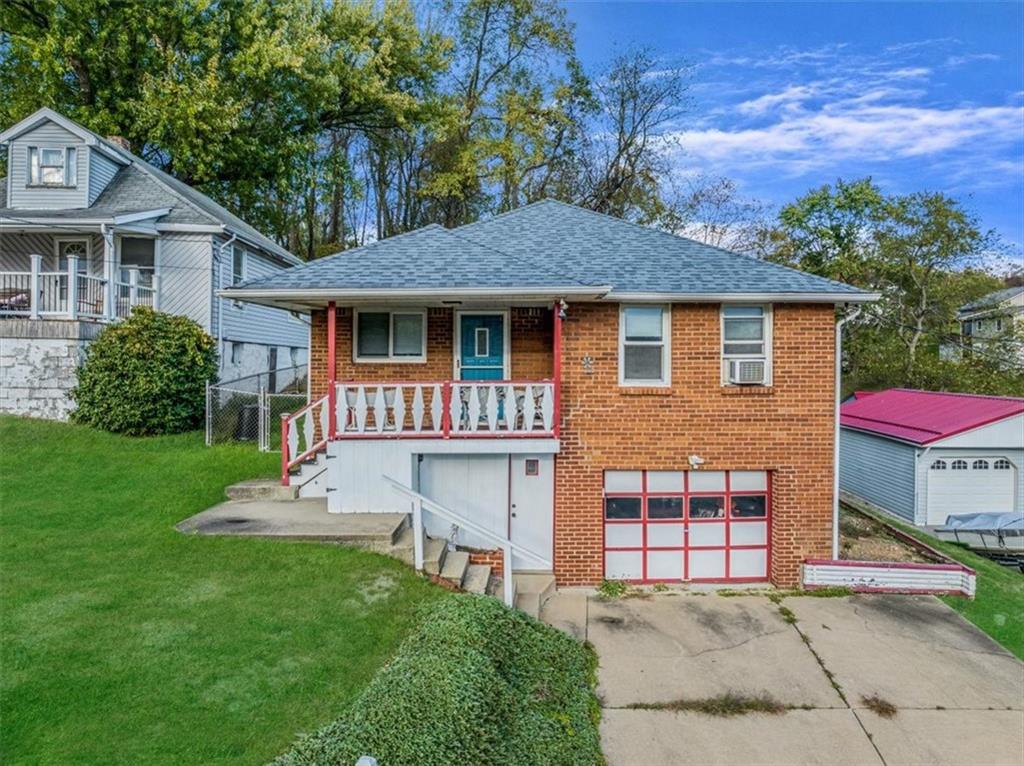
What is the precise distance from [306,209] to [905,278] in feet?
99.8

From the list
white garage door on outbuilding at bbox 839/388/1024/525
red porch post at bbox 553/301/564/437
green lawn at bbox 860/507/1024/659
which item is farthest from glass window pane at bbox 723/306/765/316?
white garage door on outbuilding at bbox 839/388/1024/525

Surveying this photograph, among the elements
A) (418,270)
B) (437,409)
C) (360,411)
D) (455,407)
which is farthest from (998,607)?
(418,270)

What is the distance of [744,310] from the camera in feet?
33.6

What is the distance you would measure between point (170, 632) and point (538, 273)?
694 centimetres

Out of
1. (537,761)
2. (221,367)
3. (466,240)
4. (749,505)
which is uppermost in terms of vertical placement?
(466,240)

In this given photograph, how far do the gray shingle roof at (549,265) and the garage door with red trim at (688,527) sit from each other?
3.34 metres

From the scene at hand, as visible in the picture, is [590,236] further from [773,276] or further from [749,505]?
[749,505]

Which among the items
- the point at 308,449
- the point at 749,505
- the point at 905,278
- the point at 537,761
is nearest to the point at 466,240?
the point at 308,449

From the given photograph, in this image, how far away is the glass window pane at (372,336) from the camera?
10.8m

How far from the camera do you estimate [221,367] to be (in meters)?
17.9

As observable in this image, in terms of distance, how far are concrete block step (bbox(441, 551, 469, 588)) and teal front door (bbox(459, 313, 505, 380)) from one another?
329cm

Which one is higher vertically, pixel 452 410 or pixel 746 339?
pixel 746 339

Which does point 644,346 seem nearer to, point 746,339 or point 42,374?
point 746,339

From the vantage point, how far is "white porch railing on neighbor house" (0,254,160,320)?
14445 mm
